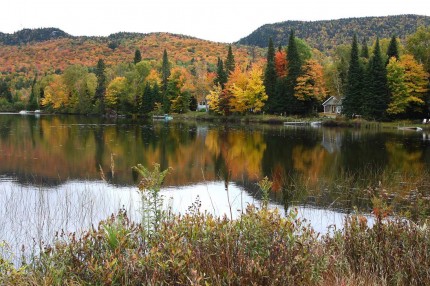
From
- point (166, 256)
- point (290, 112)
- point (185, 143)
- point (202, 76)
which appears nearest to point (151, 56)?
point (202, 76)

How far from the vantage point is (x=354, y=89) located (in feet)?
175

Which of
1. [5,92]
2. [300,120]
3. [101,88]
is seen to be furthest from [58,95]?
[300,120]

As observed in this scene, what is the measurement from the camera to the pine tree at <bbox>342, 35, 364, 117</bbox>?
53156mm

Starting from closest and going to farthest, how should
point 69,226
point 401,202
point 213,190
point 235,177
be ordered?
point 69,226 → point 401,202 → point 213,190 → point 235,177

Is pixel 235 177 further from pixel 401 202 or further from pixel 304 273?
pixel 304 273

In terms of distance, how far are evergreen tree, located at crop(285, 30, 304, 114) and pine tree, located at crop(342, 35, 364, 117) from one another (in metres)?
7.82

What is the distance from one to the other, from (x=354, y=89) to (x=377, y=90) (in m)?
3.16

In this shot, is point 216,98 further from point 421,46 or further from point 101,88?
point 101,88

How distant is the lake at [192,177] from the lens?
10.7 meters

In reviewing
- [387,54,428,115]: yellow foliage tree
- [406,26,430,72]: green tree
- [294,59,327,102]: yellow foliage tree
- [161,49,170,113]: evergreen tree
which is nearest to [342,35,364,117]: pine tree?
[387,54,428,115]: yellow foliage tree

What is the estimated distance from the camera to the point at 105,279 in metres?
4.03

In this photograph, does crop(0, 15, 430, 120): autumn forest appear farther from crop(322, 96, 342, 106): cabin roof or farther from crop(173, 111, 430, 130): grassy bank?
crop(173, 111, 430, 130): grassy bank

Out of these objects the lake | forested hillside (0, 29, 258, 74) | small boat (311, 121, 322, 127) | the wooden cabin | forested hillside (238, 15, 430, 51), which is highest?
forested hillside (238, 15, 430, 51)

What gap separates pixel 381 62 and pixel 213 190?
4334cm
